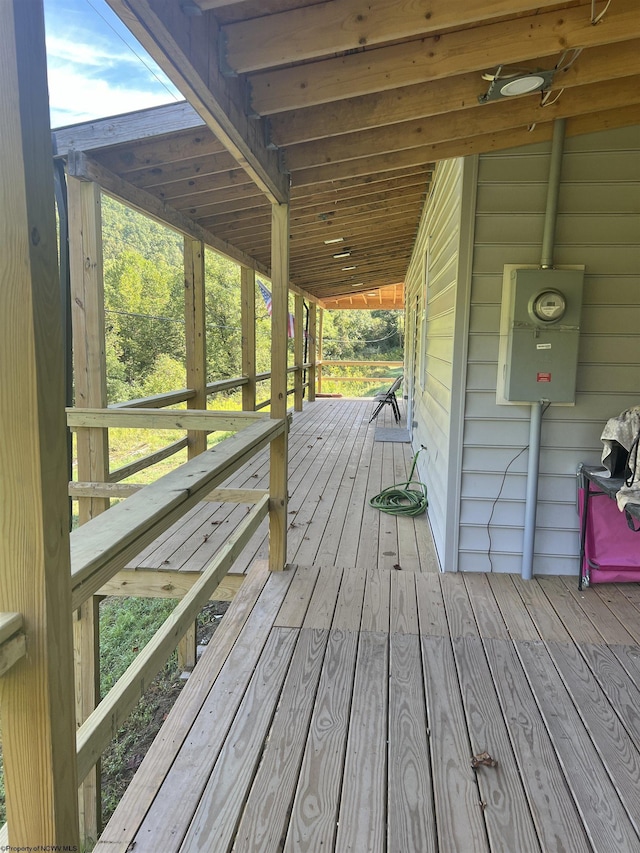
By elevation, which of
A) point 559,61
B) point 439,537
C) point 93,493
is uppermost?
point 559,61

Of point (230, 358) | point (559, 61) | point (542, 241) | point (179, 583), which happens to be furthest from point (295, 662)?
point (230, 358)

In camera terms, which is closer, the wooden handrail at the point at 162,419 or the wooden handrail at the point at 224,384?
the wooden handrail at the point at 162,419

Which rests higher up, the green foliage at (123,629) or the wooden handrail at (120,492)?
the wooden handrail at (120,492)

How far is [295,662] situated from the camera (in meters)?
2.15

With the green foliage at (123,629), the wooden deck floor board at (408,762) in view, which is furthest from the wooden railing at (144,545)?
the green foliage at (123,629)

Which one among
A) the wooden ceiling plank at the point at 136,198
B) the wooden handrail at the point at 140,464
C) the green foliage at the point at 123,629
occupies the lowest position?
the green foliage at the point at 123,629

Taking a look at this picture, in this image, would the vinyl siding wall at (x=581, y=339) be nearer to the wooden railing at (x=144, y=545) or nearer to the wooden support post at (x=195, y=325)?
the wooden railing at (x=144, y=545)

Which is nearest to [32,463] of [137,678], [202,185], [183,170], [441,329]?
[137,678]

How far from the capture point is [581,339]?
2.91m

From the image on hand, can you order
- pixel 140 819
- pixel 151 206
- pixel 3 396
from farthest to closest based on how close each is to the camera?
1. pixel 151 206
2. pixel 140 819
3. pixel 3 396

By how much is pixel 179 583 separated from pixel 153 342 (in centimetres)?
1453

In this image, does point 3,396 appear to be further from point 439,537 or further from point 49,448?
point 439,537

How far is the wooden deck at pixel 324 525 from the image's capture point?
3.26 m

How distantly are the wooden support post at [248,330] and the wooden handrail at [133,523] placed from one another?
4961mm
